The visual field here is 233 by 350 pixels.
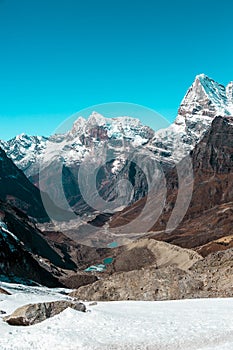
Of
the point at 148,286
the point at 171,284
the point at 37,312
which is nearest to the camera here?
the point at 37,312

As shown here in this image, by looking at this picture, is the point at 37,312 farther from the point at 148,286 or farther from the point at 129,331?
the point at 148,286

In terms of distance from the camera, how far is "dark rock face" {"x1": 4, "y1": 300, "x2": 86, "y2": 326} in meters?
28.2

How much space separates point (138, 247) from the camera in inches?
7096

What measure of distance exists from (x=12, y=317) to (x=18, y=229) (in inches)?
5581

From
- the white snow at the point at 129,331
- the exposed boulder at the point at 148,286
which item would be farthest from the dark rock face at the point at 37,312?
the exposed boulder at the point at 148,286

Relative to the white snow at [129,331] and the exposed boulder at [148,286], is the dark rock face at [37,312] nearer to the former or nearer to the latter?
the white snow at [129,331]

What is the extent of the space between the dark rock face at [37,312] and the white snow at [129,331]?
2.68ft

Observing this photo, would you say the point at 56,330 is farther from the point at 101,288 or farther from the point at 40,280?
the point at 40,280

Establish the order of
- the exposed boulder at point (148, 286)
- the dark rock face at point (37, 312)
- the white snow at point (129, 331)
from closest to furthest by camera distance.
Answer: the white snow at point (129, 331) → the dark rock face at point (37, 312) → the exposed boulder at point (148, 286)

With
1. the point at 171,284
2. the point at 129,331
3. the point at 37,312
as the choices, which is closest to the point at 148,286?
the point at 171,284

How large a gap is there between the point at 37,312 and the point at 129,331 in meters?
7.79

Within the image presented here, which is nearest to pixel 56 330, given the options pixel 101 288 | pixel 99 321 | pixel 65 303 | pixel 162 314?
pixel 99 321

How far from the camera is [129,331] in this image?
2414 centimetres

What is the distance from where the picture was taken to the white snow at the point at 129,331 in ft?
71.2
